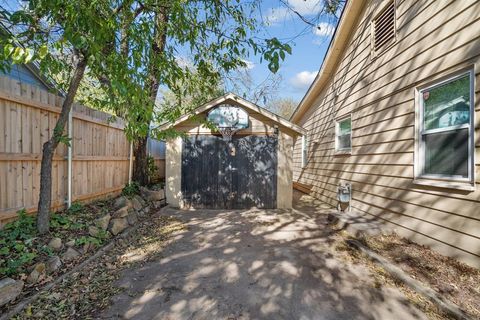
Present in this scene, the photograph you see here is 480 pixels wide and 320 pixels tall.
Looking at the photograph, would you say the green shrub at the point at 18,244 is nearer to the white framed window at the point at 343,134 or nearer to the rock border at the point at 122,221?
the rock border at the point at 122,221

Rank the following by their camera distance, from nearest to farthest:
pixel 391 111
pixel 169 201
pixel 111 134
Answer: pixel 391 111
pixel 111 134
pixel 169 201

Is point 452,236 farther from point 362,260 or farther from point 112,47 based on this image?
point 112,47

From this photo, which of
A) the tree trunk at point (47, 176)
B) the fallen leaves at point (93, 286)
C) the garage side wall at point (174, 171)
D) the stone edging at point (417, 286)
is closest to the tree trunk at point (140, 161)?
the garage side wall at point (174, 171)

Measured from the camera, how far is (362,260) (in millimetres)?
3393

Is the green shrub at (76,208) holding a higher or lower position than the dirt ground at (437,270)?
higher

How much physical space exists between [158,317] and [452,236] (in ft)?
11.7

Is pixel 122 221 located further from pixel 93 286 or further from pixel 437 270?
pixel 437 270

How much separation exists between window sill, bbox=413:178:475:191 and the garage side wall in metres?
5.22

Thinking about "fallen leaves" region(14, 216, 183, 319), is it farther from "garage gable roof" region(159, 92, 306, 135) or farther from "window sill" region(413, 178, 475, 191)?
"window sill" region(413, 178, 475, 191)

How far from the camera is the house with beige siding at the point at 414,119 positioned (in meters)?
2.97

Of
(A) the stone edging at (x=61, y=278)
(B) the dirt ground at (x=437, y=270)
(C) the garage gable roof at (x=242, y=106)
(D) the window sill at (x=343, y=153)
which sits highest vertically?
(C) the garage gable roof at (x=242, y=106)

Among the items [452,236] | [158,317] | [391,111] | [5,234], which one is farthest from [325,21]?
[5,234]

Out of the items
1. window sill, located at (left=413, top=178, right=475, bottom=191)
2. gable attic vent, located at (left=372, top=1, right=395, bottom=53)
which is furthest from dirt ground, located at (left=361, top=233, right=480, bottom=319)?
gable attic vent, located at (left=372, top=1, right=395, bottom=53)

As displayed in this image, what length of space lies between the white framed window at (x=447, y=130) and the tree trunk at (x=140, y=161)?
626 cm
